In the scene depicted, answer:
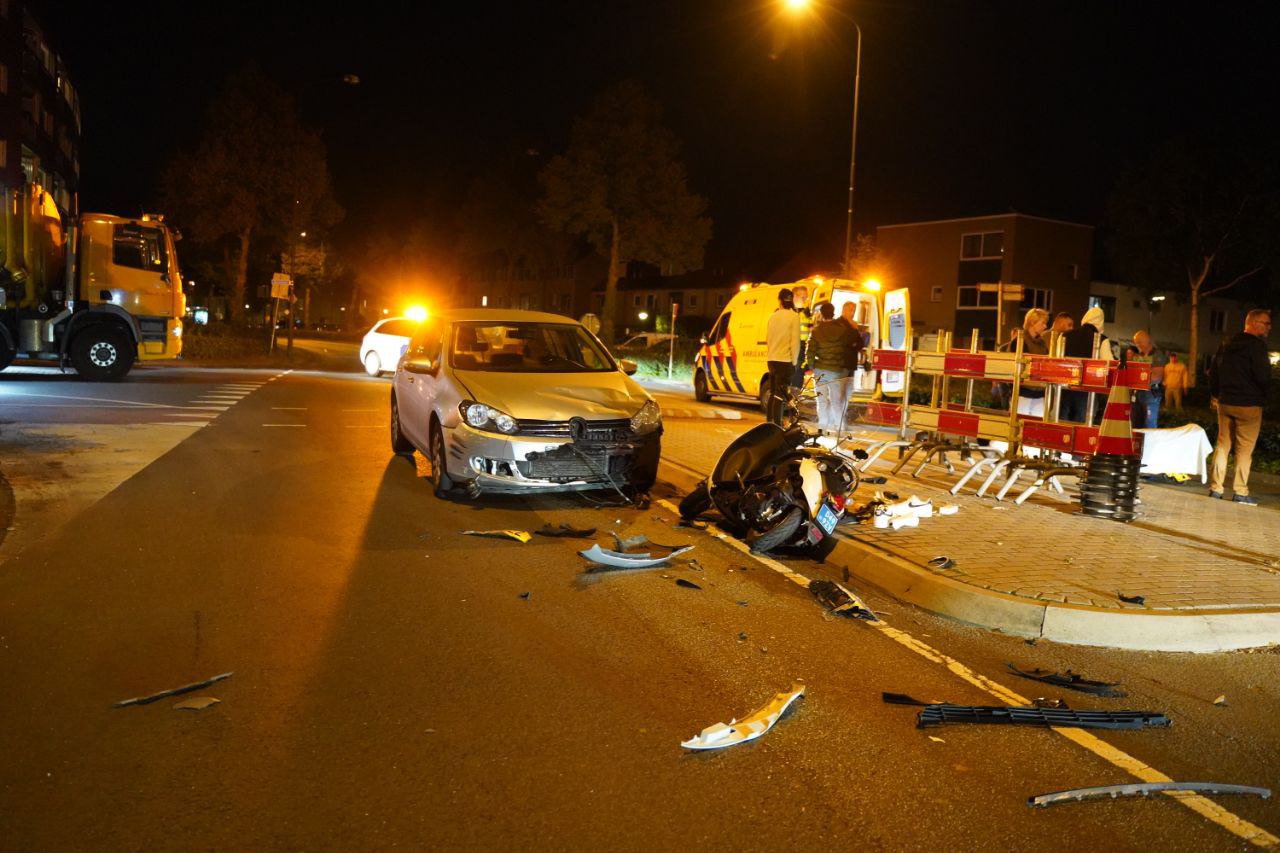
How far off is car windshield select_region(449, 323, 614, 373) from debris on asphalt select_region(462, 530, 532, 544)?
6.62ft

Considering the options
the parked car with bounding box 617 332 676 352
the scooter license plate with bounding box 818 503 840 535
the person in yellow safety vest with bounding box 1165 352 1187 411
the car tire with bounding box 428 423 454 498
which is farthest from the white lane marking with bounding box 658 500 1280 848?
the parked car with bounding box 617 332 676 352

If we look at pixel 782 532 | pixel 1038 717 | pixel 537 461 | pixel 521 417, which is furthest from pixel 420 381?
pixel 1038 717

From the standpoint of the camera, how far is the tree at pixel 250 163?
4125 centimetres

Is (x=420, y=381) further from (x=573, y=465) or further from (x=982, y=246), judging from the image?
(x=982, y=246)

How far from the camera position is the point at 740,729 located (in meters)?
4.11

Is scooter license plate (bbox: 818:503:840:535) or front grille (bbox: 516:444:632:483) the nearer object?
scooter license plate (bbox: 818:503:840:535)

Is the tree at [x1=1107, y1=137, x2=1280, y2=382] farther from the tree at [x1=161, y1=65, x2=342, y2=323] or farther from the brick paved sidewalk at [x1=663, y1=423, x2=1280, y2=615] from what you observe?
the tree at [x1=161, y1=65, x2=342, y2=323]

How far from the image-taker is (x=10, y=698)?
430cm

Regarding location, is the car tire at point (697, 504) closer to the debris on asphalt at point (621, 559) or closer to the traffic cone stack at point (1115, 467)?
the debris on asphalt at point (621, 559)

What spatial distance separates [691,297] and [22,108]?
126ft

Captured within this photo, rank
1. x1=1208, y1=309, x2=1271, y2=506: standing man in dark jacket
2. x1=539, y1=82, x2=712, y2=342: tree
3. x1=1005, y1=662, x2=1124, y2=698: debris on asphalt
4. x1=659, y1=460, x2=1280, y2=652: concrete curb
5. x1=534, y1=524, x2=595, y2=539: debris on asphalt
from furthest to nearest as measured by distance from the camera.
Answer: x1=539, y1=82, x2=712, y2=342: tree, x1=1208, y1=309, x2=1271, y2=506: standing man in dark jacket, x1=534, y1=524, x2=595, y2=539: debris on asphalt, x1=659, y1=460, x2=1280, y2=652: concrete curb, x1=1005, y1=662, x2=1124, y2=698: debris on asphalt

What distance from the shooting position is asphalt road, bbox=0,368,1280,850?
133 inches

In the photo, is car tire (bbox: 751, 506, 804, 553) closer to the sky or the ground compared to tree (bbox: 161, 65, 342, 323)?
closer to the ground

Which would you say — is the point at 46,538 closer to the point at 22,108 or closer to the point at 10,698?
the point at 10,698
